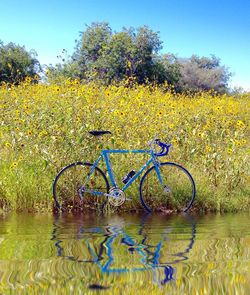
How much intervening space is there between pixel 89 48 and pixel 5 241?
23.1 metres

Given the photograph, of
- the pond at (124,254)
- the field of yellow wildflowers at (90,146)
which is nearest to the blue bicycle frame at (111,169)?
the field of yellow wildflowers at (90,146)

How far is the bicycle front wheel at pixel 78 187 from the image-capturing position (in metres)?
7.32

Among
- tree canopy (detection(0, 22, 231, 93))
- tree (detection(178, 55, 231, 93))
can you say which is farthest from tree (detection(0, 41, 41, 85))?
tree (detection(178, 55, 231, 93))

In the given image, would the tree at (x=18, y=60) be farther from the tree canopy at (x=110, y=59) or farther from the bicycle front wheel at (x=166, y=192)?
the bicycle front wheel at (x=166, y=192)

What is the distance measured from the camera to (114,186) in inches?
284

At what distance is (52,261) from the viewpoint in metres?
4.21

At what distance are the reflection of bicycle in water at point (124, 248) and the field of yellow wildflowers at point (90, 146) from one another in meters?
1.18

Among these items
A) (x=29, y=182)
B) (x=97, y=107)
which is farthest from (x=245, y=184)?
(x=29, y=182)

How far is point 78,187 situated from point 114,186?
0.56 m

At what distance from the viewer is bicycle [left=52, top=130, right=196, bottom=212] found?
23.8 ft

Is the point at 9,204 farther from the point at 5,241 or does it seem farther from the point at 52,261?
the point at 52,261

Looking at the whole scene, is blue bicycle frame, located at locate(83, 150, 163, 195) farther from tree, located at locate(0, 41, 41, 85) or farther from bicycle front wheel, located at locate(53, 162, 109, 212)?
tree, located at locate(0, 41, 41, 85)

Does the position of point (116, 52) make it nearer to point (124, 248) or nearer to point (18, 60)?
point (18, 60)

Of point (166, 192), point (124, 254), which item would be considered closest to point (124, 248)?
point (124, 254)
